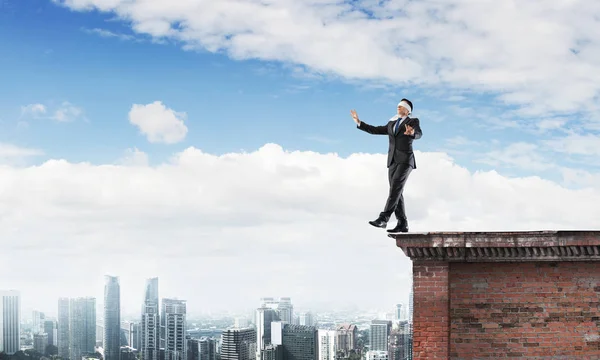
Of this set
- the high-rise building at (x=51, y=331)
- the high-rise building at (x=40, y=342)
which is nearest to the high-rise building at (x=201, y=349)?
the high-rise building at (x=51, y=331)

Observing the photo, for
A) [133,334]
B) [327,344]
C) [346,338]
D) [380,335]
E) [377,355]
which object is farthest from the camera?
[133,334]

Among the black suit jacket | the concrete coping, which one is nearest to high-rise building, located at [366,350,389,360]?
the black suit jacket

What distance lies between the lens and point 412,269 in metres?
11.0

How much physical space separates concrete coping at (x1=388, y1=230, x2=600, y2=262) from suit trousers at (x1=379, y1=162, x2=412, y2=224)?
68 centimetres

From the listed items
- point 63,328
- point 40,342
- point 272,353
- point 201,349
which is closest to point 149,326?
point 201,349

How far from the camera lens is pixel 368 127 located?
38.7 ft

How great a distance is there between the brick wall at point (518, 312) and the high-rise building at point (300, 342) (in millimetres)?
71267

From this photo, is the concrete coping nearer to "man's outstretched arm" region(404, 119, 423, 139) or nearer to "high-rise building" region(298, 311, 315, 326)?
"man's outstretched arm" region(404, 119, 423, 139)

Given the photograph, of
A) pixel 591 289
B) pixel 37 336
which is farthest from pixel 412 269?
pixel 37 336

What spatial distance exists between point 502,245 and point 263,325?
77.2 metres

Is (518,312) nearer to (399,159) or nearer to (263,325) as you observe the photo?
(399,159)

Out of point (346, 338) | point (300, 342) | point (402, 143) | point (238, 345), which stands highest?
point (402, 143)

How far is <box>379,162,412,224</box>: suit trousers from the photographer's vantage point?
37.6ft

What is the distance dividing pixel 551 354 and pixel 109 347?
298 feet
